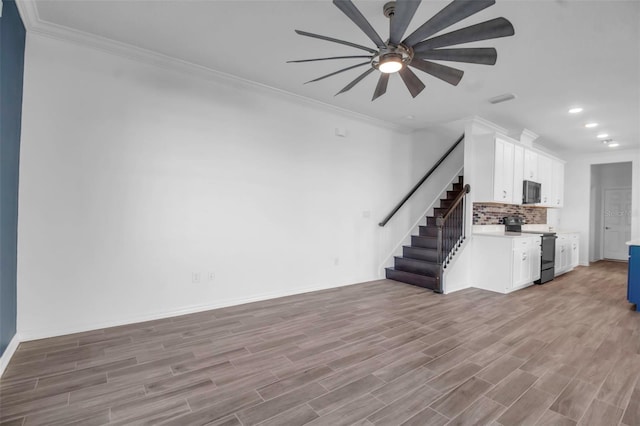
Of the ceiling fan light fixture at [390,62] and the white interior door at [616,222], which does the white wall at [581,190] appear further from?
the ceiling fan light fixture at [390,62]

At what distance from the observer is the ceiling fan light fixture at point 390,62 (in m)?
2.26

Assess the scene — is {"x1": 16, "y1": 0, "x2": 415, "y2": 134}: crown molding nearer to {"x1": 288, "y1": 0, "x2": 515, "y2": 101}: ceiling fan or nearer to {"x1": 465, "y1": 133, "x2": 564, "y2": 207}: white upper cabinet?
{"x1": 288, "y1": 0, "x2": 515, "y2": 101}: ceiling fan

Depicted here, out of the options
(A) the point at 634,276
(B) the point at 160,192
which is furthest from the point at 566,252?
(B) the point at 160,192

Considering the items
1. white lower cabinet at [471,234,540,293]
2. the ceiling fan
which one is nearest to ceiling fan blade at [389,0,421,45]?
the ceiling fan

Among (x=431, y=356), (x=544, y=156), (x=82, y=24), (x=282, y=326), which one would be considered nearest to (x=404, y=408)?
(x=431, y=356)

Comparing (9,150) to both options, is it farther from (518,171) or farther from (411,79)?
(518,171)

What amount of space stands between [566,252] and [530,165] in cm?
227

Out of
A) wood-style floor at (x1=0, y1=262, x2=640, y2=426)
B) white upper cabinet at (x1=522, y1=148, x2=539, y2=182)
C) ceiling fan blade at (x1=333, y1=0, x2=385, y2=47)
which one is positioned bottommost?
wood-style floor at (x1=0, y1=262, x2=640, y2=426)

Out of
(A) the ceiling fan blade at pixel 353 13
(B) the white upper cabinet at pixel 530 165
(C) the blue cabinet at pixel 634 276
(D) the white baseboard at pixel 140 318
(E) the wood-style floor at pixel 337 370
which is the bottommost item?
(E) the wood-style floor at pixel 337 370

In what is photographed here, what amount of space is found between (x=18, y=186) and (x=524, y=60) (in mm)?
5124

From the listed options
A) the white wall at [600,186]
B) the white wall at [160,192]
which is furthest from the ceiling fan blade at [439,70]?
the white wall at [600,186]

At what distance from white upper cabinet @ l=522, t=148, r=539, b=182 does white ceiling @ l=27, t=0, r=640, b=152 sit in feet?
4.12

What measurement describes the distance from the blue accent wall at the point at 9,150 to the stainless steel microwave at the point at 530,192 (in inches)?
286

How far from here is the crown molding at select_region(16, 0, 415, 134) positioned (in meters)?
2.75
